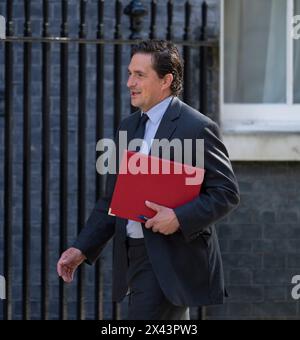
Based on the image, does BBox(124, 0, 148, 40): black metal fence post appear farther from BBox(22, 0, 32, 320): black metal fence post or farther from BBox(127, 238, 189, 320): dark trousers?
BBox(127, 238, 189, 320): dark trousers

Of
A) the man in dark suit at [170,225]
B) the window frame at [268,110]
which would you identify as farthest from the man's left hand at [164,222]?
the window frame at [268,110]

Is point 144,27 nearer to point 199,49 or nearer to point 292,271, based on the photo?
point 199,49

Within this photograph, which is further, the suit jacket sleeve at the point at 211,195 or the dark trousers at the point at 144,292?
the dark trousers at the point at 144,292

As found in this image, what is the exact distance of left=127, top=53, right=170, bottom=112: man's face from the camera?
16.9 feet

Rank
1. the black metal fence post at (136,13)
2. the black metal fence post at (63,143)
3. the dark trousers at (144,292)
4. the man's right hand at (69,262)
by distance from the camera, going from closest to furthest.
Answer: the dark trousers at (144,292) → the man's right hand at (69,262) → the black metal fence post at (136,13) → the black metal fence post at (63,143)

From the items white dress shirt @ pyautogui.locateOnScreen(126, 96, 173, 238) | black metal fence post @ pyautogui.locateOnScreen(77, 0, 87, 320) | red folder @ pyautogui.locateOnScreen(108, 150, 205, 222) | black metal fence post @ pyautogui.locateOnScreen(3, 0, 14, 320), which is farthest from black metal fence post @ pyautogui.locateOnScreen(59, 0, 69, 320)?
red folder @ pyautogui.locateOnScreen(108, 150, 205, 222)

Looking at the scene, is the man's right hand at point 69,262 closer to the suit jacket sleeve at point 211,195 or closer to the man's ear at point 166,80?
the suit jacket sleeve at point 211,195

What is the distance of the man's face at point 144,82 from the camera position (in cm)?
516

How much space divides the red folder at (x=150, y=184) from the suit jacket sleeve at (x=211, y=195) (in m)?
0.05

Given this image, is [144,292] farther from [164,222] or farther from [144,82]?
[144,82]

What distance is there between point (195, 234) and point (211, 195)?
0.64 feet

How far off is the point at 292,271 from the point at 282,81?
5.14ft

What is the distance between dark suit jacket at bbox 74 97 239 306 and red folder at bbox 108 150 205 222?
7 centimetres

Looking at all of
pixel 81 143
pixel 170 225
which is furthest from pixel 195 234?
pixel 81 143
